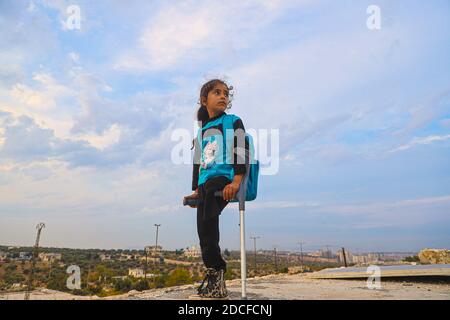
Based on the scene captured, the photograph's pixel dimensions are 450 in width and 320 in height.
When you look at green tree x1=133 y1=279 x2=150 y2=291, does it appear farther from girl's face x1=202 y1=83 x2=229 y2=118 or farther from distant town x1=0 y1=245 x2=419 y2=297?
girl's face x1=202 y1=83 x2=229 y2=118

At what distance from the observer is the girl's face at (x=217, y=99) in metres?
3.65

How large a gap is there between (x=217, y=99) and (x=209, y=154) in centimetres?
68

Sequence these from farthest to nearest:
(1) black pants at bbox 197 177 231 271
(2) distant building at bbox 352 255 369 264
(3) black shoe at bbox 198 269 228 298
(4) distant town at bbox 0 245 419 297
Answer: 1. (2) distant building at bbox 352 255 369 264
2. (4) distant town at bbox 0 245 419 297
3. (1) black pants at bbox 197 177 231 271
4. (3) black shoe at bbox 198 269 228 298

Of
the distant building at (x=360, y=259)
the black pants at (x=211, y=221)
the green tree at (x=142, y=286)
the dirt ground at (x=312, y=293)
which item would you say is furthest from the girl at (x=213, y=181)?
the distant building at (x=360, y=259)

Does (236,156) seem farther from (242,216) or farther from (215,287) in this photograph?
(215,287)

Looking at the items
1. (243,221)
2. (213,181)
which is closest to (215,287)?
(243,221)

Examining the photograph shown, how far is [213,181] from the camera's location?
128 inches

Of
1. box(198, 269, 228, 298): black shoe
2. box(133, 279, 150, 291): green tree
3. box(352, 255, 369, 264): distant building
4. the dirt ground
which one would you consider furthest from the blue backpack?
box(352, 255, 369, 264): distant building

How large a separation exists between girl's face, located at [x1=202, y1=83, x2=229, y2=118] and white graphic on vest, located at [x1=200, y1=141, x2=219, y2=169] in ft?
1.42

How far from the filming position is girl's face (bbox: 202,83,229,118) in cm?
365

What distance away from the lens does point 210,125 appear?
3582 mm
